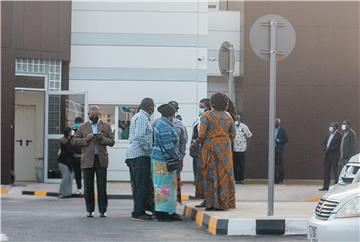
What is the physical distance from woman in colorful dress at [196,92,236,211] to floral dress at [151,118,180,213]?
0.43 metres

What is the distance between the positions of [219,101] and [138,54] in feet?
29.3

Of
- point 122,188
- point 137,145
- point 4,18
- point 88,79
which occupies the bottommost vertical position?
point 122,188

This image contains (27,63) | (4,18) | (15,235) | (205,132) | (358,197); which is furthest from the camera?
(27,63)

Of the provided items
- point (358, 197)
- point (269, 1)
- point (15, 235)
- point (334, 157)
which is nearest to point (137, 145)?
point (15, 235)

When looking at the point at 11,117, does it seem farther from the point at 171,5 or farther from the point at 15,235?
the point at 15,235

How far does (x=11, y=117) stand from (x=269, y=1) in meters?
7.97

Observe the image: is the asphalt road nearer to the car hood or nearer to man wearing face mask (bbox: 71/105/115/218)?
man wearing face mask (bbox: 71/105/115/218)

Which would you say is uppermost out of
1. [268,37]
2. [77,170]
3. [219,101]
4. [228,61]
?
[268,37]

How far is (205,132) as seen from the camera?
10.5 meters

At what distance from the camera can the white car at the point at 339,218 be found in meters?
6.25

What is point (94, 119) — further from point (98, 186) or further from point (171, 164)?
point (171, 164)

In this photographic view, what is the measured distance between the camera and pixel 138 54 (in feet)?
63.2

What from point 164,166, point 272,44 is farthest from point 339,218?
point 164,166

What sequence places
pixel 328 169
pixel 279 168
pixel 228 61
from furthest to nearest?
1. pixel 279 168
2. pixel 328 169
3. pixel 228 61
